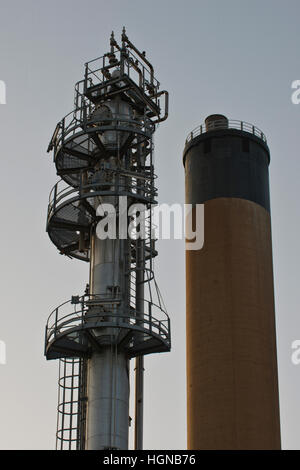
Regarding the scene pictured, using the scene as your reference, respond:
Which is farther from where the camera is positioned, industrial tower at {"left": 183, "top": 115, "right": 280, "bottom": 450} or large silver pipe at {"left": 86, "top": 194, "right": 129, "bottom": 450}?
industrial tower at {"left": 183, "top": 115, "right": 280, "bottom": 450}

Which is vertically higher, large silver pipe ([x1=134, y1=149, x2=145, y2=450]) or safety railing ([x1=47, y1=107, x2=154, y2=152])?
safety railing ([x1=47, y1=107, x2=154, y2=152])

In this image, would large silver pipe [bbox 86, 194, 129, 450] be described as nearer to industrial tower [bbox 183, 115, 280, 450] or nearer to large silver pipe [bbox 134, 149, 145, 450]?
large silver pipe [bbox 134, 149, 145, 450]

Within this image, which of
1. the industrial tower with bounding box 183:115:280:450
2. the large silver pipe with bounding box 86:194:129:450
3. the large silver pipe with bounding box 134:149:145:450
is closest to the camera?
the large silver pipe with bounding box 86:194:129:450

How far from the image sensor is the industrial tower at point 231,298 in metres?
56.2

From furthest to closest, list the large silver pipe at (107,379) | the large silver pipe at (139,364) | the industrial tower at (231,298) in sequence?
1. the industrial tower at (231,298)
2. the large silver pipe at (139,364)
3. the large silver pipe at (107,379)

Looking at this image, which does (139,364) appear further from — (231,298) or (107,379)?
(231,298)

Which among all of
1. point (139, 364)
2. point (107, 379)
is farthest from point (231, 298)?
point (107, 379)

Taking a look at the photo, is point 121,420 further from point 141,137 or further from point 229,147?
point 229,147

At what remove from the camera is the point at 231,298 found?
58.8 m

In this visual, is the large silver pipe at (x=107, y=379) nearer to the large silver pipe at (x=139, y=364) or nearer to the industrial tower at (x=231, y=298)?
the large silver pipe at (x=139, y=364)

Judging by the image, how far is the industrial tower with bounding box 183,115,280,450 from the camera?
56156 mm

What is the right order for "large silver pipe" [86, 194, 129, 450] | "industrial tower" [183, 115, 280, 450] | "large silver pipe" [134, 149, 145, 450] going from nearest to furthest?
1. "large silver pipe" [86, 194, 129, 450]
2. "large silver pipe" [134, 149, 145, 450]
3. "industrial tower" [183, 115, 280, 450]

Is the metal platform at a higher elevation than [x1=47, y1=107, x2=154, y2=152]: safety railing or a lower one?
lower

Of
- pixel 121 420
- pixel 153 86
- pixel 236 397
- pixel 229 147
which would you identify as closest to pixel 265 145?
pixel 229 147
